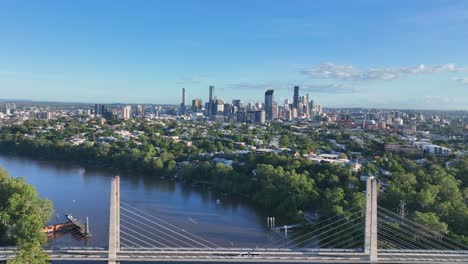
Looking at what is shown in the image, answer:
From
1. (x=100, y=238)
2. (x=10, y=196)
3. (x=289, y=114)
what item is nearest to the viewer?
(x=10, y=196)

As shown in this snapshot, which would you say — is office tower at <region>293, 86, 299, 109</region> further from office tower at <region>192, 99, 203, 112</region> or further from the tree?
the tree

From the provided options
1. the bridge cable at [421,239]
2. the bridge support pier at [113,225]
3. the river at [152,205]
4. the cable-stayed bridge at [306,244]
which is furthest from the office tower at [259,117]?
the bridge support pier at [113,225]

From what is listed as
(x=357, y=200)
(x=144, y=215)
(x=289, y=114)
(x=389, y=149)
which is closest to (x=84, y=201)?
(x=144, y=215)

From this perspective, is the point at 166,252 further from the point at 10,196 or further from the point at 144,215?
the point at 144,215

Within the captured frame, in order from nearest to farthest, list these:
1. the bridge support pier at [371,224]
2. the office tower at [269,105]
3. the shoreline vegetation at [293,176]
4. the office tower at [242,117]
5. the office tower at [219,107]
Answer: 1. the bridge support pier at [371,224]
2. the shoreline vegetation at [293,176]
3. the office tower at [242,117]
4. the office tower at [269,105]
5. the office tower at [219,107]

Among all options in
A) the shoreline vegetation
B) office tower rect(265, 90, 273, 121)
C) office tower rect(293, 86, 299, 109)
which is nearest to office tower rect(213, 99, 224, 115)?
office tower rect(265, 90, 273, 121)

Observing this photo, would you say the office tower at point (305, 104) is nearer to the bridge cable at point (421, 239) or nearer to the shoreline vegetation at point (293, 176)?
the shoreline vegetation at point (293, 176)
